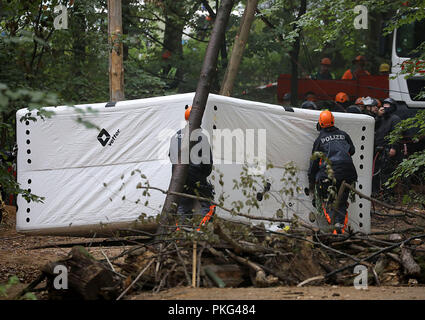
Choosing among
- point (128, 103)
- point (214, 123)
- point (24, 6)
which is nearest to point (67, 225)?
point (128, 103)

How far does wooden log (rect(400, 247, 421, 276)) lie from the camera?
6176 millimetres

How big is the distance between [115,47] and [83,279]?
289 inches

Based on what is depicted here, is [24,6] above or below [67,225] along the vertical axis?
above

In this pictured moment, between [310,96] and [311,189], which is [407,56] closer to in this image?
[310,96]

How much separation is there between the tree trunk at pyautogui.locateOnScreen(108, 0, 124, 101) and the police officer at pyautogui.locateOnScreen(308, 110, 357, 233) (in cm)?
413

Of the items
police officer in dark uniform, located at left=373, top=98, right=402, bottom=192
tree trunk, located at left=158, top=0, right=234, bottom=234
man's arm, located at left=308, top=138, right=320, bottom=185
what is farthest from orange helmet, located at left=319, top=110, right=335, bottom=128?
police officer in dark uniform, located at left=373, top=98, right=402, bottom=192

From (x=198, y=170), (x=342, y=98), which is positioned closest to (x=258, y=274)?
(x=198, y=170)

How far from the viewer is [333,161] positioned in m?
9.36

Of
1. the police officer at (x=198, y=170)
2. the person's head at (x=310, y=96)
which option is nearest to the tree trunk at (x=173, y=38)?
the person's head at (x=310, y=96)

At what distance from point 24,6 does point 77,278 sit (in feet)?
12.4

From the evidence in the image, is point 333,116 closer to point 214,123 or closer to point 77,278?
point 214,123

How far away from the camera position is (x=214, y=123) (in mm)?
8922

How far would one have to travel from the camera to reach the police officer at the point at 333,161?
30.7 ft

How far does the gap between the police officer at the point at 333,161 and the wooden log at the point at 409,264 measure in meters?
2.77
